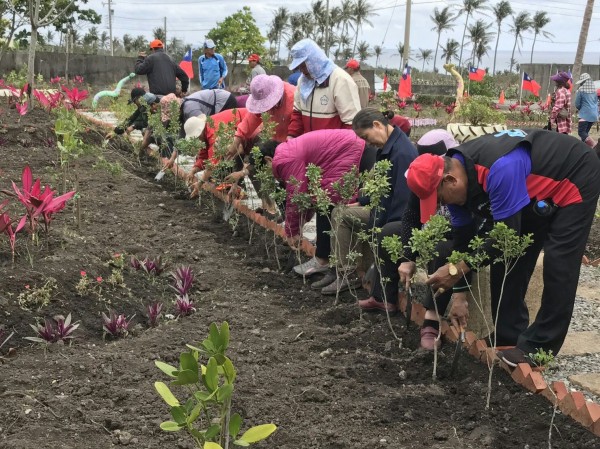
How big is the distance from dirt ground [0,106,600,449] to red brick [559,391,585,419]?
0.04 m

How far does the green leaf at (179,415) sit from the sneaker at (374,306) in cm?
222

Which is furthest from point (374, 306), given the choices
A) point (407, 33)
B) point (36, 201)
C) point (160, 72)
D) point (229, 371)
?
point (407, 33)

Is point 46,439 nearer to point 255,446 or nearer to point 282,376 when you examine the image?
point 255,446

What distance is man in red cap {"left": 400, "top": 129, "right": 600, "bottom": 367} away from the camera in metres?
2.82

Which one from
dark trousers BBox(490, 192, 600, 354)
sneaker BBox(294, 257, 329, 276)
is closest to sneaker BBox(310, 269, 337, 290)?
sneaker BBox(294, 257, 329, 276)

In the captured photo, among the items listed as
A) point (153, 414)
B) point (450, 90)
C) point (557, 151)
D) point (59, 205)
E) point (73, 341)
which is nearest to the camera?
point (153, 414)

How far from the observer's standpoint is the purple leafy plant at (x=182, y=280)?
4.05 meters

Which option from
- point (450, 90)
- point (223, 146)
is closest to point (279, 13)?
point (450, 90)

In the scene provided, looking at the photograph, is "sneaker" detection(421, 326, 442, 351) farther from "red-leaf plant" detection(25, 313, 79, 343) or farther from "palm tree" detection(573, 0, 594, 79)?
"palm tree" detection(573, 0, 594, 79)

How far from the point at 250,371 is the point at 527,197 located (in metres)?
1.37

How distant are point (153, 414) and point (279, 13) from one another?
223 ft

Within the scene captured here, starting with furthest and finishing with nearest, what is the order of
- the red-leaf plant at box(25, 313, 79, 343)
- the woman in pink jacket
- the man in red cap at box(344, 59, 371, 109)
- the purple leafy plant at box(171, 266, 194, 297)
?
the man in red cap at box(344, 59, 371, 109) < the woman in pink jacket < the purple leafy plant at box(171, 266, 194, 297) < the red-leaf plant at box(25, 313, 79, 343)

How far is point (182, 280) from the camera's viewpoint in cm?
415

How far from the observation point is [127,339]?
3406mm
